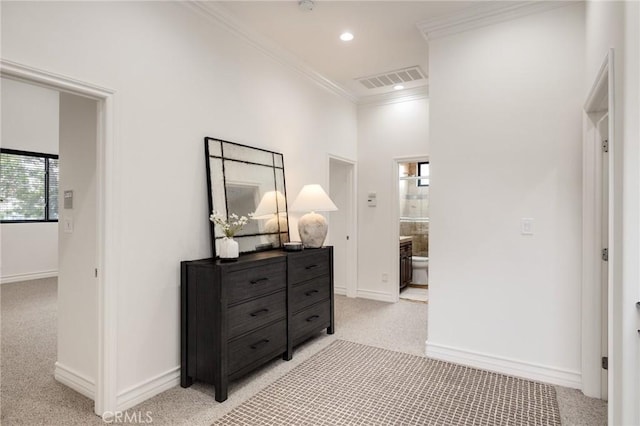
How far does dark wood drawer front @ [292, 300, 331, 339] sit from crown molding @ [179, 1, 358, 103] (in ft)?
8.28

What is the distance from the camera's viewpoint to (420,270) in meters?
6.36

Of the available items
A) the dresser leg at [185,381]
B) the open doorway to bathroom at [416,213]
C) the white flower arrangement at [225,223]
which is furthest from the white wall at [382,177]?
the dresser leg at [185,381]

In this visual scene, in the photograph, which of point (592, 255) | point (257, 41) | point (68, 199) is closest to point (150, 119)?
point (68, 199)

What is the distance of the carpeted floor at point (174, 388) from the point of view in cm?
220

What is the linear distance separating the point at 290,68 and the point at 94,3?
2.09m

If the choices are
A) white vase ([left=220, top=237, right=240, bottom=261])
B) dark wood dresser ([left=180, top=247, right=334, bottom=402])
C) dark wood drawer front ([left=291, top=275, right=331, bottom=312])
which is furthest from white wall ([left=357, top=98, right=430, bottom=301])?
white vase ([left=220, top=237, right=240, bottom=261])

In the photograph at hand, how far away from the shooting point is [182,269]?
8.57ft

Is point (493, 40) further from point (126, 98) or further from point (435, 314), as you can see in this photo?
point (126, 98)

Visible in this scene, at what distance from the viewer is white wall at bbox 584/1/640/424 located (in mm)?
1429

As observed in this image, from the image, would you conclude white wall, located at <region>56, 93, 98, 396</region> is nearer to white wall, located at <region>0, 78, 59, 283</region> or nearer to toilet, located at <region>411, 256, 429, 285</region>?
white wall, located at <region>0, 78, 59, 283</region>

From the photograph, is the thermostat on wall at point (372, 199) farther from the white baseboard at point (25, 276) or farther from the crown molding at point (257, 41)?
the white baseboard at point (25, 276)

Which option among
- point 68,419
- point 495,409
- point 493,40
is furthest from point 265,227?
point 493,40

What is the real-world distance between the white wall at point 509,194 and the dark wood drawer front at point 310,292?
1.02 m

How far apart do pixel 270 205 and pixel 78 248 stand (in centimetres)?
161
